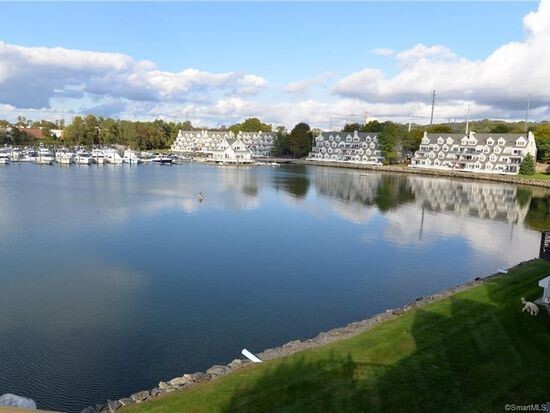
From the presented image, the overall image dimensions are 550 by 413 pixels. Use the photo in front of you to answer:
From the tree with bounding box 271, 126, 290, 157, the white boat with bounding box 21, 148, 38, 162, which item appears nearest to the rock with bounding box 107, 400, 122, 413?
the white boat with bounding box 21, 148, 38, 162

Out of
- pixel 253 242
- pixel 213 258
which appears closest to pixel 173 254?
pixel 213 258

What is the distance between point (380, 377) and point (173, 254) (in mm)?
16320

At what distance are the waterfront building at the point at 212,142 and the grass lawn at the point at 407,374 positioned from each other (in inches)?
4594

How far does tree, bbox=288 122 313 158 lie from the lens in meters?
120

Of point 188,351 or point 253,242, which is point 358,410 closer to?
point 188,351

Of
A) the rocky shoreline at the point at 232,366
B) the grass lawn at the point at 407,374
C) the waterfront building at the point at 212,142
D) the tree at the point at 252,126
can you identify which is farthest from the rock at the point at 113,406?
the tree at the point at 252,126

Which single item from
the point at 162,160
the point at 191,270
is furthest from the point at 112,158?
the point at 191,270

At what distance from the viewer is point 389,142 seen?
102 metres

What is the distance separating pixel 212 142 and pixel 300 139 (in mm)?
32481

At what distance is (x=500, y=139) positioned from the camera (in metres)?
86.2

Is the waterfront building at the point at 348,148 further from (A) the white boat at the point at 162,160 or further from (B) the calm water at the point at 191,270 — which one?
(B) the calm water at the point at 191,270

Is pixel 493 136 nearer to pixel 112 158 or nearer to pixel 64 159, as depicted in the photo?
pixel 112 158

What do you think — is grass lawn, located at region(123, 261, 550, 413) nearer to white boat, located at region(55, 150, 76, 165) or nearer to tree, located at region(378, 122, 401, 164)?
white boat, located at region(55, 150, 76, 165)

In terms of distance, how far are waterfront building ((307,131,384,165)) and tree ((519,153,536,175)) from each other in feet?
107
